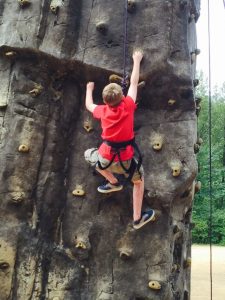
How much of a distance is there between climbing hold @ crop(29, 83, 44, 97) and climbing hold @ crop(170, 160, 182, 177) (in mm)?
1751

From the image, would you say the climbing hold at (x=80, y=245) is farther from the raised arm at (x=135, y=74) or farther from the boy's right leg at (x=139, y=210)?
the raised arm at (x=135, y=74)

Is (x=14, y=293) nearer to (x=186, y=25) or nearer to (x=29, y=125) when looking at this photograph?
(x=29, y=125)

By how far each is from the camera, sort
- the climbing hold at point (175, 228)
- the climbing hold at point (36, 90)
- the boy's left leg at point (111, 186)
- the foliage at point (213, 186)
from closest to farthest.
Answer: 1. the boy's left leg at point (111, 186)
2. the climbing hold at point (175, 228)
3. the climbing hold at point (36, 90)
4. the foliage at point (213, 186)

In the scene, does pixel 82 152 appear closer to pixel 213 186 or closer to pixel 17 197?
pixel 17 197

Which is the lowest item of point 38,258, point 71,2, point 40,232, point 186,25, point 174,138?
point 38,258

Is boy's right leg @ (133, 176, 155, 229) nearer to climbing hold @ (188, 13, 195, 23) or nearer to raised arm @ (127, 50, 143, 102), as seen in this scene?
raised arm @ (127, 50, 143, 102)

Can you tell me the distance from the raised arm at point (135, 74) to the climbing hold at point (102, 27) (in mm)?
465

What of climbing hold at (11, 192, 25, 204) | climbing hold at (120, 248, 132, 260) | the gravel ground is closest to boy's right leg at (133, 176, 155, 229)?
climbing hold at (120, 248, 132, 260)

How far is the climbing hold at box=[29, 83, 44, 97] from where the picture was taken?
14.9 feet

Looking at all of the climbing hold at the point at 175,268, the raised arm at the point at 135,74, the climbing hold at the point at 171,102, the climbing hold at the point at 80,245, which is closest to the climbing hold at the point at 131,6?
the raised arm at the point at 135,74

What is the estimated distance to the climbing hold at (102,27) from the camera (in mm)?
4469

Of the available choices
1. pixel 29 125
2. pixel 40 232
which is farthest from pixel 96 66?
pixel 40 232

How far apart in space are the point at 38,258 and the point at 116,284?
3.01 feet

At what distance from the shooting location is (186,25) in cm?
452
